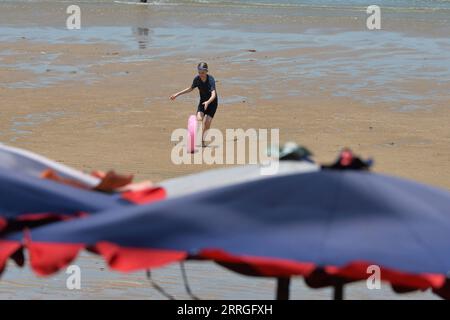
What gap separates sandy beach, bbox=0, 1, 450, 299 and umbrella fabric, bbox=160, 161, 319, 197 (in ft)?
9.34

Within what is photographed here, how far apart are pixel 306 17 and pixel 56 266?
30127mm

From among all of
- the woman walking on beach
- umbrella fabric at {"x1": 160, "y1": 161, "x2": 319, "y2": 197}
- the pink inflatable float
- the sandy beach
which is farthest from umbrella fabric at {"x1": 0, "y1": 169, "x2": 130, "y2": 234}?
the woman walking on beach

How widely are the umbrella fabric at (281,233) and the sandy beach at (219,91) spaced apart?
3.68m

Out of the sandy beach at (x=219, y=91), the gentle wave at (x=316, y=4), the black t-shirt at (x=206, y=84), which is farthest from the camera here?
the gentle wave at (x=316, y=4)

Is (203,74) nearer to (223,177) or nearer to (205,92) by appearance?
(205,92)

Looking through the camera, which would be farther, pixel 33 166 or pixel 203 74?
pixel 203 74

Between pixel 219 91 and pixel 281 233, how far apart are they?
15.5 metres

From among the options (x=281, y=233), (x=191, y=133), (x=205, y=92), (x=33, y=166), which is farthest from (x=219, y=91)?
(x=281, y=233)

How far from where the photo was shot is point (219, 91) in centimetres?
2041

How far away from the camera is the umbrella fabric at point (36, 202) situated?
5.41m

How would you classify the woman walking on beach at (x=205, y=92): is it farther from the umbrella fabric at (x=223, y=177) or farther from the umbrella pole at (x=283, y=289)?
the umbrella pole at (x=283, y=289)

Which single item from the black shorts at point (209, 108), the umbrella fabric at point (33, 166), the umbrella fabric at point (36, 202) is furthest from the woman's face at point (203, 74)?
the umbrella fabric at point (36, 202)

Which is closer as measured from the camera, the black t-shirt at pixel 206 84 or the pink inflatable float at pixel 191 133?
the pink inflatable float at pixel 191 133

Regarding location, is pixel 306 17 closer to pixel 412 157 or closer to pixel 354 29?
pixel 354 29
